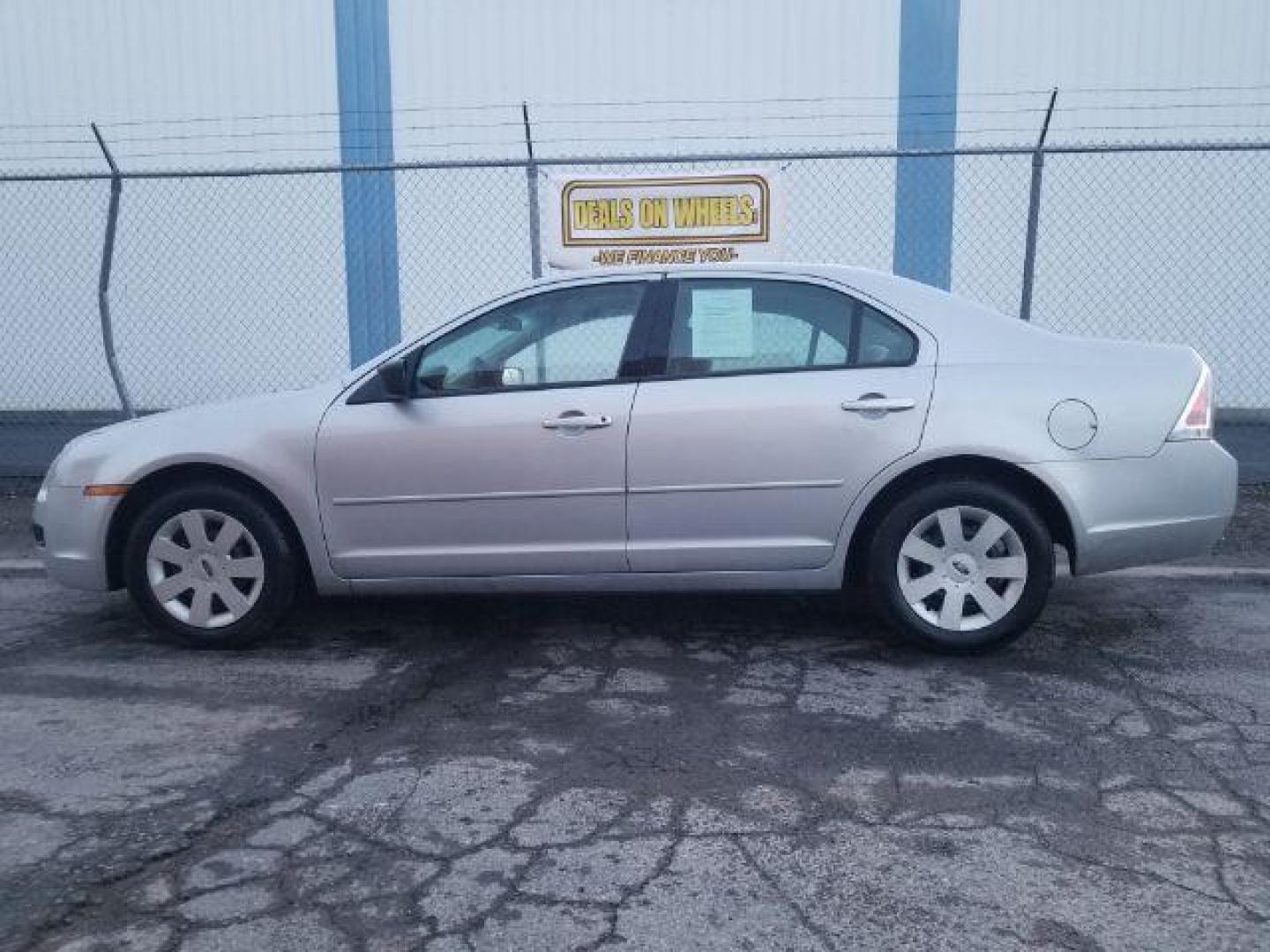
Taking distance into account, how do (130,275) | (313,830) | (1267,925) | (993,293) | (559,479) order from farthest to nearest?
(130,275)
(993,293)
(559,479)
(313,830)
(1267,925)

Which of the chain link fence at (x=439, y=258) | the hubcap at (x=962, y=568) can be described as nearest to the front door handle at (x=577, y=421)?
the hubcap at (x=962, y=568)

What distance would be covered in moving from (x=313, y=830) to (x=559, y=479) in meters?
1.87

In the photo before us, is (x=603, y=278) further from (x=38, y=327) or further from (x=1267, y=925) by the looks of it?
(x=38, y=327)

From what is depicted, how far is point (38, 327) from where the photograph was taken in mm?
11383

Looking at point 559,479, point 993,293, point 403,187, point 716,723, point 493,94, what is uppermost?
point 493,94

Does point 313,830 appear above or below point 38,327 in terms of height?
below

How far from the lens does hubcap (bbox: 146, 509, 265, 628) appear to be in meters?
4.86

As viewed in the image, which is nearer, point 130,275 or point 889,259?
point 889,259

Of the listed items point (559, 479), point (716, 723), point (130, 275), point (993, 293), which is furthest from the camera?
point (130, 275)

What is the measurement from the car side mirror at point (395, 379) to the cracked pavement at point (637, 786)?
1.06m

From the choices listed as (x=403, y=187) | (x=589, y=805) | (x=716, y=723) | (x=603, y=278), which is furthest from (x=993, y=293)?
(x=589, y=805)

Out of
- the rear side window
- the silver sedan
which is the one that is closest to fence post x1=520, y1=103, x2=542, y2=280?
the silver sedan

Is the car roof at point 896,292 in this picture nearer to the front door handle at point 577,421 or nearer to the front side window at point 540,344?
the front side window at point 540,344

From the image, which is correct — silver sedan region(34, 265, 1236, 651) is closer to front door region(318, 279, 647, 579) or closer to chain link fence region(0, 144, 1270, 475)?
front door region(318, 279, 647, 579)
